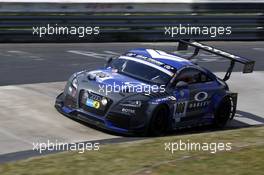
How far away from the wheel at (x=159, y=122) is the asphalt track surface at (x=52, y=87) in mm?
596

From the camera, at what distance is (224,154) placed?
1026cm

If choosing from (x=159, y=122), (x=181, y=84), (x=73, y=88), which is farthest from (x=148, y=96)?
(x=73, y=88)

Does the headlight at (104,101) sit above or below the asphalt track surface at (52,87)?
above

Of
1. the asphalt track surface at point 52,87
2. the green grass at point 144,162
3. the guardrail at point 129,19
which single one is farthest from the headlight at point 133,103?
the guardrail at point 129,19

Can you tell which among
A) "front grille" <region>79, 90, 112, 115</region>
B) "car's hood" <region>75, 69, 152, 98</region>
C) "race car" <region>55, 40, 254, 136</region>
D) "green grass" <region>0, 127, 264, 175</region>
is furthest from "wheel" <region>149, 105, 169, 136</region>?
"green grass" <region>0, 127, 264, 175</region>

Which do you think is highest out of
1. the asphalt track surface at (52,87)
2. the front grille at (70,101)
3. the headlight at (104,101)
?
the headlight at (104,101)

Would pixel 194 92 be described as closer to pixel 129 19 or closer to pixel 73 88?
pixel 73 88

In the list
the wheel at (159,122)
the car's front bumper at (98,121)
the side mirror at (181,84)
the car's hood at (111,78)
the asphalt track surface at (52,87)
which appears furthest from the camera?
the side mirror at (181,84)

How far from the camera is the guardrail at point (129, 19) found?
23.2 m

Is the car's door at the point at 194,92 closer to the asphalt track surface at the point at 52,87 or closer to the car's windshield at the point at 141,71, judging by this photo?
the car's windshield at the point at 141,71

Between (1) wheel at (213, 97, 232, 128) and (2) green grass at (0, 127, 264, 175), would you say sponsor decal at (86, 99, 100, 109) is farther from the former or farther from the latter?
(1) wheel at (213, 97, 232, 128)

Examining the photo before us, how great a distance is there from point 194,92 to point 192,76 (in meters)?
0.41

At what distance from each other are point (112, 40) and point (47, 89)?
360 inches

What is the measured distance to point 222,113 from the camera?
46.7 feet
